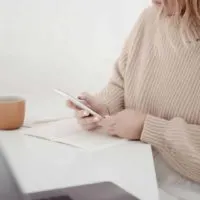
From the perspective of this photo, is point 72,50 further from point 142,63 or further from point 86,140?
point 86,140

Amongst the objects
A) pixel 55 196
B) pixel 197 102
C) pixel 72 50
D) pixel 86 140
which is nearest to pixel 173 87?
pixel 197 102

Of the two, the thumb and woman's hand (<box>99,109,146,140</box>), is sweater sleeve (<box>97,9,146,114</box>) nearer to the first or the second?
the thumb

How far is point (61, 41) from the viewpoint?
6.05 feet

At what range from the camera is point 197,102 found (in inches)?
42.3

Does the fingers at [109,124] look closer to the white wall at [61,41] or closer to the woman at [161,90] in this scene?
the woman at [161,90]

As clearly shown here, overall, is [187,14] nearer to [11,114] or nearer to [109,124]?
[109,124]

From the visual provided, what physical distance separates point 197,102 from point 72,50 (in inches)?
34.7

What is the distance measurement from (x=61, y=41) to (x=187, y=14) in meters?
0.77

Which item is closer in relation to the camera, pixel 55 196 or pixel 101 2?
pixel 55 196

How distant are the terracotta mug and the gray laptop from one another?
0.42 m

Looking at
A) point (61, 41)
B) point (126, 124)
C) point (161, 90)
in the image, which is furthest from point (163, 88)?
point (61, 41)

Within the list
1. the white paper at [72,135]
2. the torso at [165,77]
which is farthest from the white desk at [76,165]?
the torso at [165,77]

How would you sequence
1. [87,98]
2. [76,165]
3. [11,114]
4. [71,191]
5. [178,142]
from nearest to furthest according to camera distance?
1. [71,191]
2. [76,165]
3. [178,142]
4. [11,114]
5. [87,98]

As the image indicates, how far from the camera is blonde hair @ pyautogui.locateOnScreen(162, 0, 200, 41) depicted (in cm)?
114
